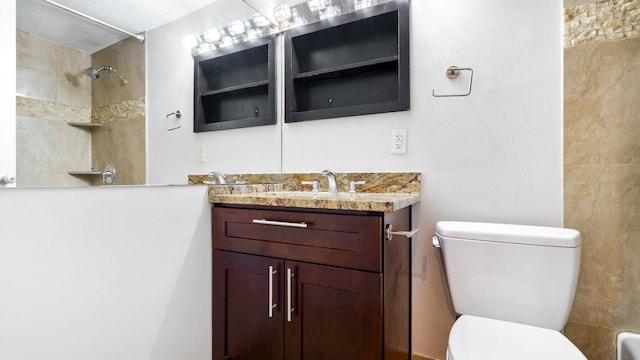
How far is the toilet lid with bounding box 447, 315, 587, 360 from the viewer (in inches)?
35.0

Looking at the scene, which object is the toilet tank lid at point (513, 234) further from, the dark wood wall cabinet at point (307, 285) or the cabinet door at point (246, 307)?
the cabinet door at point (246, 307)

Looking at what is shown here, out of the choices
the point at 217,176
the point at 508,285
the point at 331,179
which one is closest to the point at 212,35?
the point at 217,176

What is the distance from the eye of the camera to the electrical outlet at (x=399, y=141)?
1471mm

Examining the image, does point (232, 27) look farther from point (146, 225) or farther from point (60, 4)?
point (146, 225)

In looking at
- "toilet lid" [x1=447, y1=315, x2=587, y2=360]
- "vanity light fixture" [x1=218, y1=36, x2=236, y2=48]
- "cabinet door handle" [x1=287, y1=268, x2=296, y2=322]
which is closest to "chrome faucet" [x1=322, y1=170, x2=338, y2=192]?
"cabinet door handle" [x1=287, y1=268, x2=296, y2=322]

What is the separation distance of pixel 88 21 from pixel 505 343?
5.64ft

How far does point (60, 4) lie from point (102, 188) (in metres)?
0.59

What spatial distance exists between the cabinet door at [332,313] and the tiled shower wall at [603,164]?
2.76 feet

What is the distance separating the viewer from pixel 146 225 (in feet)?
3.70

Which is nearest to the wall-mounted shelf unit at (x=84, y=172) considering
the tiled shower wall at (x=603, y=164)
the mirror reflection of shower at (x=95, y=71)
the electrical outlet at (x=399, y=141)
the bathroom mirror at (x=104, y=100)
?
the bathroom mirror at (x=104, y=100)

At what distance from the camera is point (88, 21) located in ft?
3.37

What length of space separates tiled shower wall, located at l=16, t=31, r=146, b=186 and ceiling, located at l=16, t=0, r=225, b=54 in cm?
3

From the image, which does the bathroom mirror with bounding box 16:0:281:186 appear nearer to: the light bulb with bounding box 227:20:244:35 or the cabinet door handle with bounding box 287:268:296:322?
the light bulb with bounding box 227:20:244:35

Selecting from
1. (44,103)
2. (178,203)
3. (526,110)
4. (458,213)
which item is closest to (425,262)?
(458,213)
